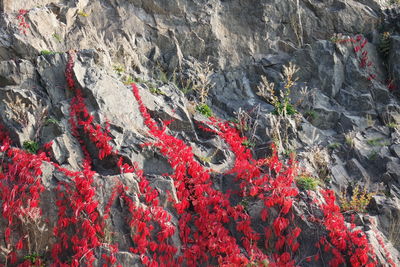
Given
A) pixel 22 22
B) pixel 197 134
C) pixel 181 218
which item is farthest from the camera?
pixel 22 22

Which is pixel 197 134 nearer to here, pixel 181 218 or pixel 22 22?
pixel 181 218

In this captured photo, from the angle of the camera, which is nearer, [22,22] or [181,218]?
[181,218]

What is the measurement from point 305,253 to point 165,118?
14.7ft

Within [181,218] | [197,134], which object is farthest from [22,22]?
[181,218]

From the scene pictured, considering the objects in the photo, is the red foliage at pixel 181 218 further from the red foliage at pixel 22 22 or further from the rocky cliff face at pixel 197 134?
the red foliage at pixel 22 22

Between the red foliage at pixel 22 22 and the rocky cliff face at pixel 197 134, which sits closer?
the rocky cliff face at pixel 197 134

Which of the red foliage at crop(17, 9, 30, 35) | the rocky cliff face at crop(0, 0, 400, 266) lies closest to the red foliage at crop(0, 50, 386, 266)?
the rocky cliff face at crop(0, 0, 400, 266)

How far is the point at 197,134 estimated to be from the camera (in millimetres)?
9852

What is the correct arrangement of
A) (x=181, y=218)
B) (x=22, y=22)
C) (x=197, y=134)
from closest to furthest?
1. (x=181, y=218)
2. (x=197, y=134)
3. (x=22, y=22)

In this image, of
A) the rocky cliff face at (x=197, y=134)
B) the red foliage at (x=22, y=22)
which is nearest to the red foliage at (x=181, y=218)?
the rocky cliff face at (x=197, y=134)

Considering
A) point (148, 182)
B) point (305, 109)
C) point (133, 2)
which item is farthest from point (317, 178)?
point (133, 2)

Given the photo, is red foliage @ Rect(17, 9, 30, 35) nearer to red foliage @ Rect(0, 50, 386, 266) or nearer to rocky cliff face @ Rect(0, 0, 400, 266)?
rocky cliff face @ Rect(0, 0, 400, 266)

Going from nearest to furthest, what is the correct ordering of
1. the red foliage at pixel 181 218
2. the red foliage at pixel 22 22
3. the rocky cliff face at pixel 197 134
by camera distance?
1. the red foliage at pixel 181 218
2. the rocky cliff face at pixel 197 134
3. the red foliage at pixel 22 22

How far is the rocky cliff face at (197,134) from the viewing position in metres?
6.86
